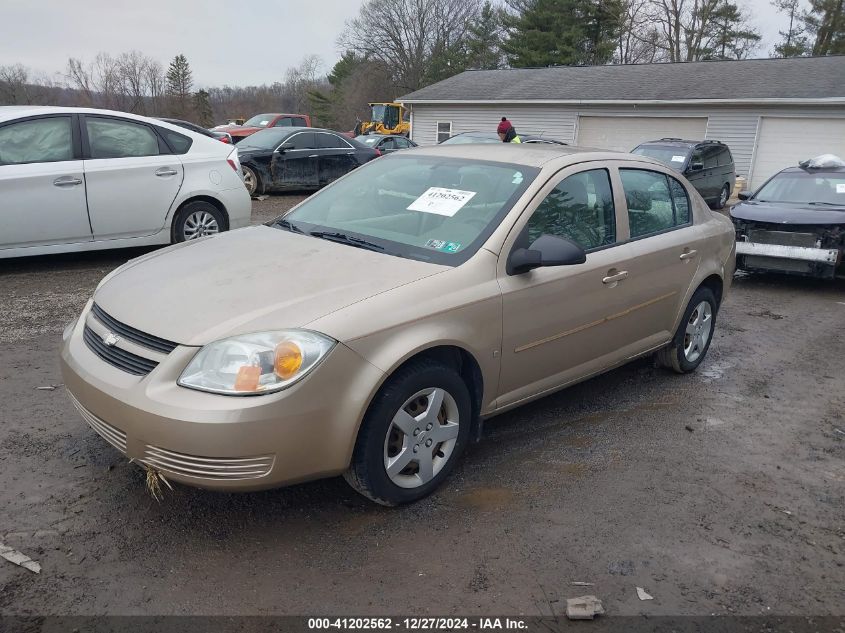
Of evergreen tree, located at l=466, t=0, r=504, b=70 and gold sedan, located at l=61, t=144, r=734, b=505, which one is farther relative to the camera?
evergreen tree, located at l=466, t=0, r=504, b=70

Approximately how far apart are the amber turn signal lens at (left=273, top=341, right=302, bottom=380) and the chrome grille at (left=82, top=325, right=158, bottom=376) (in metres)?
0.52

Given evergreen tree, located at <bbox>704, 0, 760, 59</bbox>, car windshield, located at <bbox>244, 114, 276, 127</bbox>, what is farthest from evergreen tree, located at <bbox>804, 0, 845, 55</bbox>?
car windshield, located at <bbox>244, 114, 276, 127</bbox>

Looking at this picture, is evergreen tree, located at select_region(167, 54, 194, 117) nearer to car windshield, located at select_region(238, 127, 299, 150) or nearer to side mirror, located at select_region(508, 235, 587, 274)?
car windshield, located at select_region(238, 127, 299, 150)

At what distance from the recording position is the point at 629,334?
437 cm

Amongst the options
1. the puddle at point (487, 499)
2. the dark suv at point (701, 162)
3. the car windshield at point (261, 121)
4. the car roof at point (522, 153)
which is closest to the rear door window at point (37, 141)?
the car roof at point (522, 153)

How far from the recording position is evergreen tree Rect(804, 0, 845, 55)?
36594 millimetres

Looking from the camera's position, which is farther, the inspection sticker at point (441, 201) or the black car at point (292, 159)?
the black car at point (292, 159)

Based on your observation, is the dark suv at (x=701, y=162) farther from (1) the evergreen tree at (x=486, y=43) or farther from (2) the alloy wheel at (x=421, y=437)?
(1) the evergreen tree at (x=486, y=43)

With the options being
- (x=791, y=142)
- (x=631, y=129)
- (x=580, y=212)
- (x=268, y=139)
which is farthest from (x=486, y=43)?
(x=580, y=212)

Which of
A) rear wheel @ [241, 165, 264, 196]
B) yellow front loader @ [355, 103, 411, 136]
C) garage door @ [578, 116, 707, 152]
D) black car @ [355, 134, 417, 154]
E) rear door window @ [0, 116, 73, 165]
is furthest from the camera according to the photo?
yellow front loader @ [355, 103, 411, 136]

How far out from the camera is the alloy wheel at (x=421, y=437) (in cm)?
306

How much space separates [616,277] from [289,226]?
1.97 metres

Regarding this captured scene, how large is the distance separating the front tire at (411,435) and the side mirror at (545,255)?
2.13ft

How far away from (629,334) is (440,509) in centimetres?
186
